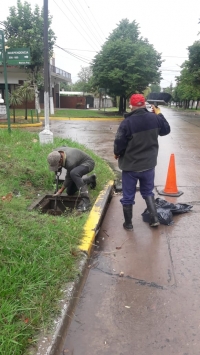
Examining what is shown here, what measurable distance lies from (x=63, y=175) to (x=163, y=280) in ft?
9.71

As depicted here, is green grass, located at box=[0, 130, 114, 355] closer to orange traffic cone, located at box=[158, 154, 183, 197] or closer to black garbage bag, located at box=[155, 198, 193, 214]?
black garbage bag, located at box=[155, 198, 193, 214]

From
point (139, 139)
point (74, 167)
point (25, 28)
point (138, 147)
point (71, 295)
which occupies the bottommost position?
point (71, 295)

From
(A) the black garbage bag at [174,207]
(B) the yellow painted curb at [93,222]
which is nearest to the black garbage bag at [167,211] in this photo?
(A) the black garbage bag at [174,207]

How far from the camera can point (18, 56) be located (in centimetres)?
924

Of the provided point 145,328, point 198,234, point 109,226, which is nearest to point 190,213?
point 198,234

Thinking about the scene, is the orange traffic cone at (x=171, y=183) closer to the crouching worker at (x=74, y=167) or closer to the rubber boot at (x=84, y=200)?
the crouching worker at (x=74, y=167)

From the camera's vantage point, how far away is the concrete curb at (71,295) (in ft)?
7.14

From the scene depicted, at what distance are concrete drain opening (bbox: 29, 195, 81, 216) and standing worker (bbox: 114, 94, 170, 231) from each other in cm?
110

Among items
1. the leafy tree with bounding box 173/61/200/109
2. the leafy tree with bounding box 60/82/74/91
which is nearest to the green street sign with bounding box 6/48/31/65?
the leafy tree with bounding box 173/61/200/109

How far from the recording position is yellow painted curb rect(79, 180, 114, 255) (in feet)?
11.9

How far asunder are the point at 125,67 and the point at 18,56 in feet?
57.1

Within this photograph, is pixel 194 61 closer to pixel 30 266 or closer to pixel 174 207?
pixel 174 207

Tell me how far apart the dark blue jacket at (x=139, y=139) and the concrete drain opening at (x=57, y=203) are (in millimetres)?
1295

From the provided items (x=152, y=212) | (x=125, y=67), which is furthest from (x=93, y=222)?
(x=125, y=67)
